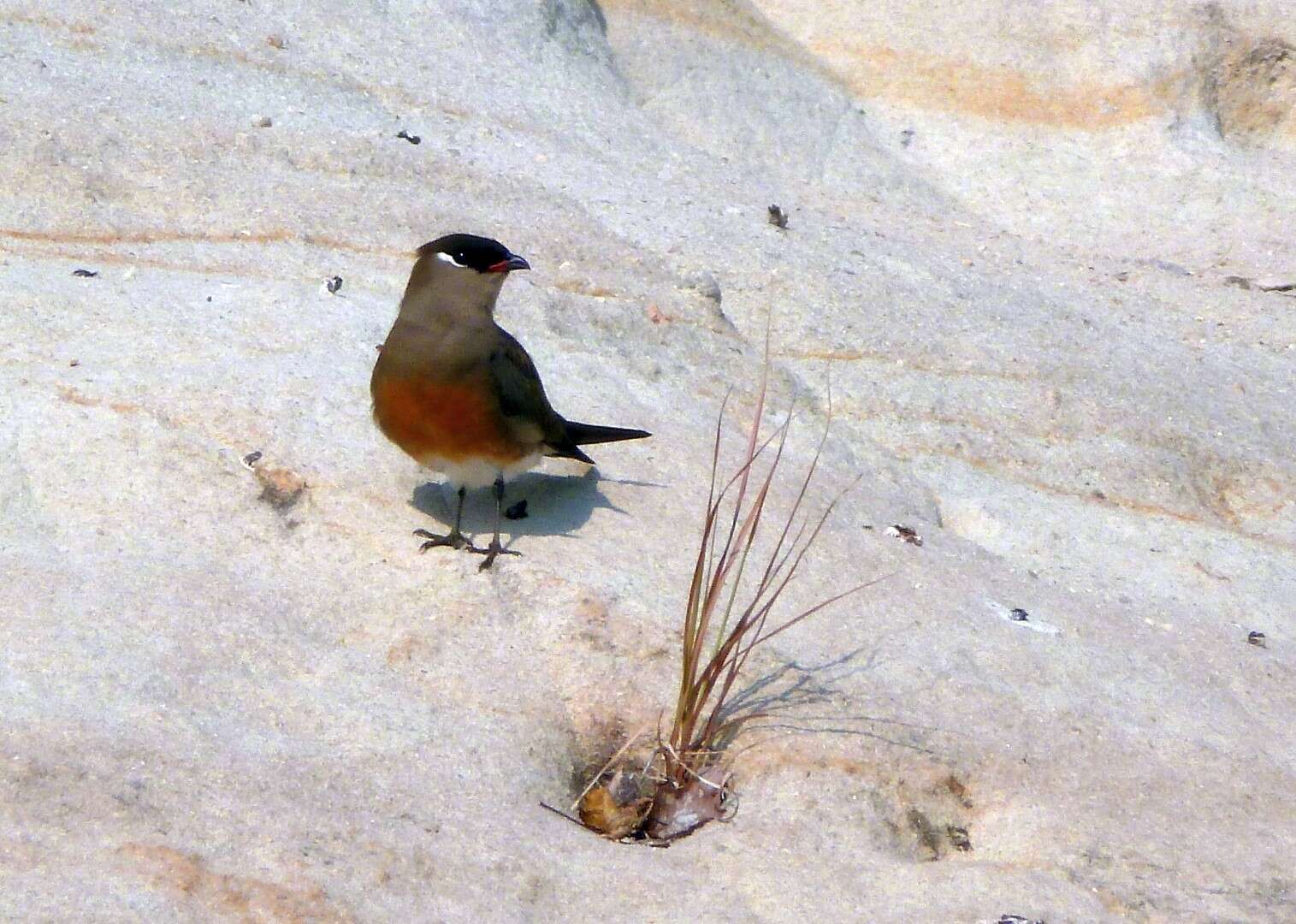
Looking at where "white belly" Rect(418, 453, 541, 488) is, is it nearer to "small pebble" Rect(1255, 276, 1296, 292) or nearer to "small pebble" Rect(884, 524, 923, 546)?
"small pebble" Rect(884, 524, 923, 546)

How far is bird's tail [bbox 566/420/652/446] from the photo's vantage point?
500cm

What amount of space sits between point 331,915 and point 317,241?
12.2ft

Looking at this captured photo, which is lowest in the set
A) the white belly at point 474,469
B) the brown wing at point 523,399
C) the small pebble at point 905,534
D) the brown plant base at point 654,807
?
the brown plant base at point 654,807

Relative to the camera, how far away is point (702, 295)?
22.1ft

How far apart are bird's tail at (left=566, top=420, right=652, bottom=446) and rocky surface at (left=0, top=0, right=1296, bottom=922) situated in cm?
20

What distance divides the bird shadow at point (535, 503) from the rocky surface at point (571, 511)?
26 millimetres

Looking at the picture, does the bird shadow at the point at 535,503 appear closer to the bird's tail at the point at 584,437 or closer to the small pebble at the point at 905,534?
the bird's tail at the point at 584,437

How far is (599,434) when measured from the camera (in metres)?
5.07

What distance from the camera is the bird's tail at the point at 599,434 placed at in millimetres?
5000

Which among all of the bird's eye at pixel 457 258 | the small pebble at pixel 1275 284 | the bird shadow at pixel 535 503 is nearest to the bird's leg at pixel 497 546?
the bird shadow at pixel 535 503

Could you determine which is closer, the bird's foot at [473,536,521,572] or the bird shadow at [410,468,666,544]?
the bird's foot at [473,536,521,572]

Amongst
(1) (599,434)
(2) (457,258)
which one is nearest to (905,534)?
(1) (599,434)

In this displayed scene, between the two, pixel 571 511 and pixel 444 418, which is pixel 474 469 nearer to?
pixel 444 418

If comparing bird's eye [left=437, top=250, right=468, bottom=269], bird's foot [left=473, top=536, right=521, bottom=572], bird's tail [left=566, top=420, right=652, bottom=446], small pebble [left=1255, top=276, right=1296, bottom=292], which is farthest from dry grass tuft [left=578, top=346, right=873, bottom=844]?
small pebble [left=1255, top=276, right=1296, bottom=292]
